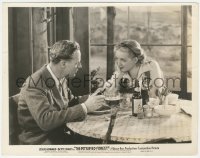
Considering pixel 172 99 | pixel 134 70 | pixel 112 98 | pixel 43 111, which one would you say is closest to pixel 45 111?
pixel 43 111

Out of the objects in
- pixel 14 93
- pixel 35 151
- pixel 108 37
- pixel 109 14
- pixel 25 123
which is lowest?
pixel 35 151

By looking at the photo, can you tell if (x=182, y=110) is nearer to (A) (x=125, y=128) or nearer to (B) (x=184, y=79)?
(B) (x=184, y=79)

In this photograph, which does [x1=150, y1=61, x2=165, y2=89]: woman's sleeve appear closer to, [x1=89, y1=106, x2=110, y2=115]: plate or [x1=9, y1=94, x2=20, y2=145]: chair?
[x1=89, y1=106, x2=110, y2=115]: plate

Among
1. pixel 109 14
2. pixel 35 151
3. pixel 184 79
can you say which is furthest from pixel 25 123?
pixel 184 79

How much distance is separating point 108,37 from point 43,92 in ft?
1.20

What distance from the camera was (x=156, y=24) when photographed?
1.58 metres

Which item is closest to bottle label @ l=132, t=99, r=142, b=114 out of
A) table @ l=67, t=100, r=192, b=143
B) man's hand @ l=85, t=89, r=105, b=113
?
table @ l=67, t=100, r=192, b=143

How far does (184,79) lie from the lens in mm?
1585

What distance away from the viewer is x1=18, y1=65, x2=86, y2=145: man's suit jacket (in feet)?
4.89

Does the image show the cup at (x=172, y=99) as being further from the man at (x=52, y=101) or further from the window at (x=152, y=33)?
the man at (x=52, y=101)

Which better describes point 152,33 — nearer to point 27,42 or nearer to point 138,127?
point 138,127

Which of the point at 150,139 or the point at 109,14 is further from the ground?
the point at 109,14

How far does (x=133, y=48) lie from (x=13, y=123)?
615 millimetres

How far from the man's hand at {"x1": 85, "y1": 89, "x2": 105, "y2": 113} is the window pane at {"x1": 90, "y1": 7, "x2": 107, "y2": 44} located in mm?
240
